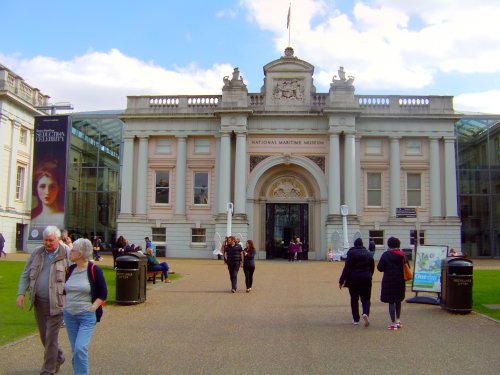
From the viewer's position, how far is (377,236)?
3625cm

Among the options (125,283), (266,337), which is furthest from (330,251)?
(266,337)

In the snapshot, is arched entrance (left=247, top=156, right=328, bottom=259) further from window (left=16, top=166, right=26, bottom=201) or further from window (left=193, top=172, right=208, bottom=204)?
window (left=16, top=166, right=26, bottom=201)

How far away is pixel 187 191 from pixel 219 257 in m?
5.26

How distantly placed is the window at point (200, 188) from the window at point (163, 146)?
2506 millimetres

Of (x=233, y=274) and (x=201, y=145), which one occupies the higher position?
(x=201, y=145)

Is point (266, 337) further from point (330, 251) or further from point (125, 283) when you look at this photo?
point (330, 251)

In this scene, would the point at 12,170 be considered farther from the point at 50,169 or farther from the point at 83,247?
the point at 83,247

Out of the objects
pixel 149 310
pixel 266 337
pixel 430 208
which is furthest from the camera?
pixel 430 208

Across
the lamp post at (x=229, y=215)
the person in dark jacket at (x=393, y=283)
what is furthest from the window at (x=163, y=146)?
the person in dark jacket at (x=393, y=283)

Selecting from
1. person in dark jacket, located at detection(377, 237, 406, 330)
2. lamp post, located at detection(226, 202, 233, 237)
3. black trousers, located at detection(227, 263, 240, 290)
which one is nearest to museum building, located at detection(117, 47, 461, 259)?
lamp post, located at detection(226, 202, 233, 237)

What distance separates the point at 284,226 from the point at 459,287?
2479cm

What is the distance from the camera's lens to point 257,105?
36.9 metres

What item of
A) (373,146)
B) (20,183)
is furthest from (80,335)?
(20,183)

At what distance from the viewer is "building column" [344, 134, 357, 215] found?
1385 inches
